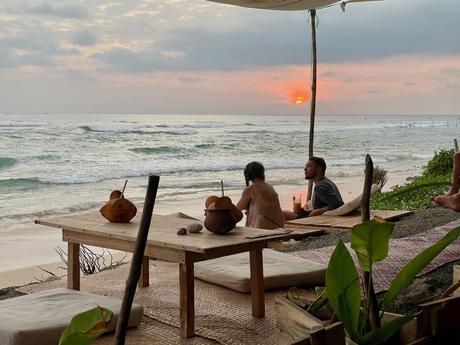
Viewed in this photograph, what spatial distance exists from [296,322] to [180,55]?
27113 mm

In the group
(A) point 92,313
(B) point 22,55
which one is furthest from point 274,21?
(A) point 92,313

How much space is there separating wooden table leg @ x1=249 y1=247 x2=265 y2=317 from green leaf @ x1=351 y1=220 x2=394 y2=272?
2.07m

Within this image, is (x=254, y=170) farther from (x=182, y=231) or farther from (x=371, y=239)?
(x=371, y=239)

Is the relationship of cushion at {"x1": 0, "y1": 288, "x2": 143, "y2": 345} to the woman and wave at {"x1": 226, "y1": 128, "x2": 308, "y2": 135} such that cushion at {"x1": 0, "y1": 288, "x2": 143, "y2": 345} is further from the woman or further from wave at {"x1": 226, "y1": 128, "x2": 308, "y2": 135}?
wave at {"x1": 226, "y1": 128, "x2": 308, "y2": 135}

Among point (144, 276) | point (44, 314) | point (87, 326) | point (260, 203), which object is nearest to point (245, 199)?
point (260, 203)

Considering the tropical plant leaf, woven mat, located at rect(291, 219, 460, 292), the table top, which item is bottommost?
woven mat, located at rect(291, 219, 460, 292)

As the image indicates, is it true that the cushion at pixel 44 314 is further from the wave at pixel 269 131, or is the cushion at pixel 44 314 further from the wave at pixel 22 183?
the wave at pixel 269 131

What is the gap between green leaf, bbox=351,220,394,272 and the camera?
1.32m

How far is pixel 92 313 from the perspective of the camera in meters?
0.98

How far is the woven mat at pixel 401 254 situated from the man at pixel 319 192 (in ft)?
5.11

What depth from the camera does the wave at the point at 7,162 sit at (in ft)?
59.6

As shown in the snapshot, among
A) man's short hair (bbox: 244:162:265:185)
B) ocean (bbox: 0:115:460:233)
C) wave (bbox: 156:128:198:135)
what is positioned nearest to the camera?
man's short hair (bbox: 244:162:265:185)

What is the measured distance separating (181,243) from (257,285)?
545 millimetres

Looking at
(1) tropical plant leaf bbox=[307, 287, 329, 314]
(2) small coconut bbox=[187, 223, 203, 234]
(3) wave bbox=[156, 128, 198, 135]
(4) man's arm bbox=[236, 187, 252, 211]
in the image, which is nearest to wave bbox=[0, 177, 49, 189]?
(4) man's arm bbox=[236, 187, 252, 211]
